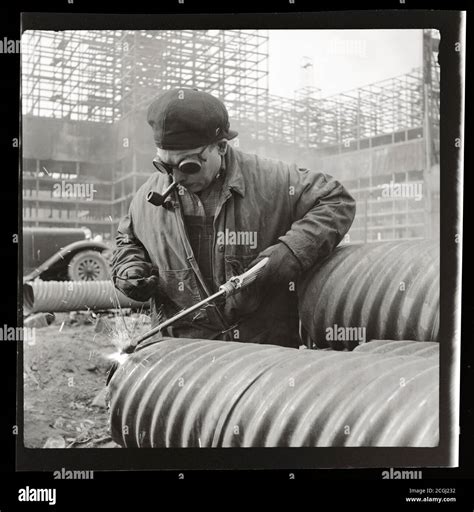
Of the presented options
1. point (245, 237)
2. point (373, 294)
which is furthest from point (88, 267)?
point (373, 294)

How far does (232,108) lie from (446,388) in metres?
1.93

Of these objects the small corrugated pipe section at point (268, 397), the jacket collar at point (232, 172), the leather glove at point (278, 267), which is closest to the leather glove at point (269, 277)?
the leather glove at point (278, 267)

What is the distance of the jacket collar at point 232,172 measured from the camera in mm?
3428

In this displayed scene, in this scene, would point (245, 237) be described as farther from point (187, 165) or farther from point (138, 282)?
point (138, 282)

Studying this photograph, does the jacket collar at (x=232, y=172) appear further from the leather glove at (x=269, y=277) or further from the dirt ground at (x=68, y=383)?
the dirt ground at (x=68, y=383)

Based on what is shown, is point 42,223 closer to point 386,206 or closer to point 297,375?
point 297,375

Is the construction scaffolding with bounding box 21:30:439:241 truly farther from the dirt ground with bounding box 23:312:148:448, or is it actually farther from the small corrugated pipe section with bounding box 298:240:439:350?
the dirt ground with bounding box 23:312:148:448

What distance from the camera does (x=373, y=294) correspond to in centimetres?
330

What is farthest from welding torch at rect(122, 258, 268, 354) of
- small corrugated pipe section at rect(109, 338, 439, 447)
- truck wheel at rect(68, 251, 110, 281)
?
truck wheel at rect(68, 251, 110, 281)

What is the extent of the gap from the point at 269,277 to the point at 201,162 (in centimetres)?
73

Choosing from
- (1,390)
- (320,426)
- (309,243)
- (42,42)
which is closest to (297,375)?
(320,426)

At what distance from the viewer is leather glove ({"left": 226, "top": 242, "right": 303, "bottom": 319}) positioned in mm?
3379

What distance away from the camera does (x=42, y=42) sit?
3.45 metres

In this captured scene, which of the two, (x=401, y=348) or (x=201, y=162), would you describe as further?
(x=201, y=162)
